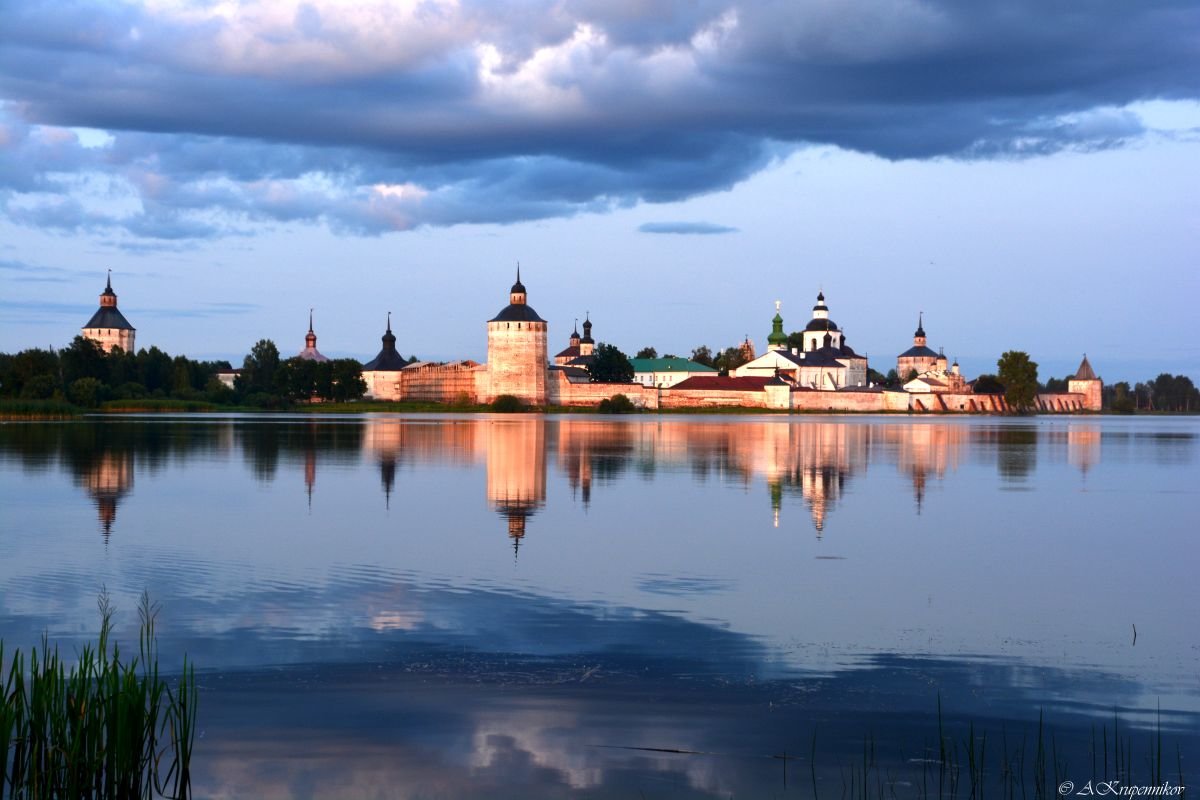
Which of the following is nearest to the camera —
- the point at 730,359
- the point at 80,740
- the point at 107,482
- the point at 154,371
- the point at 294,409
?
the point at 80,740

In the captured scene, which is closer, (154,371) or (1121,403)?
(154,371)

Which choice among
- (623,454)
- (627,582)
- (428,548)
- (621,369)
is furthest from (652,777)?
(621,369)

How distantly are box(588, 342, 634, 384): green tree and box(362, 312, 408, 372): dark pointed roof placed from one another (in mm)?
18171

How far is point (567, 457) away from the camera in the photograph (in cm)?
2639

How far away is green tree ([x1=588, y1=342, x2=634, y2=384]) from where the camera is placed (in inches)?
3814

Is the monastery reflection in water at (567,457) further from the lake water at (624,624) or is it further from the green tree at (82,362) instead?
the green tree at (82,362)

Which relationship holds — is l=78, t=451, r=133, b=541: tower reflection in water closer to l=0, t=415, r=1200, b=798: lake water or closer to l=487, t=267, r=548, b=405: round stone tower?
l=0, t=415, r=1200, b=798: lake water

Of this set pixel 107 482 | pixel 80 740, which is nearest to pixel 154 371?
pixel 107 482

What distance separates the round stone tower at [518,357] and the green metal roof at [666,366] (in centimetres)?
2039

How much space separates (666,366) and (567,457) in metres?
84.2

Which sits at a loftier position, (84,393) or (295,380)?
(295,380)

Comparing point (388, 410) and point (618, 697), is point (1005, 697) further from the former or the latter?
point (388, 410)

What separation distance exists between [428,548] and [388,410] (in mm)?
71621

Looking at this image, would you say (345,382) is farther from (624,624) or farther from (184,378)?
(624,624)
